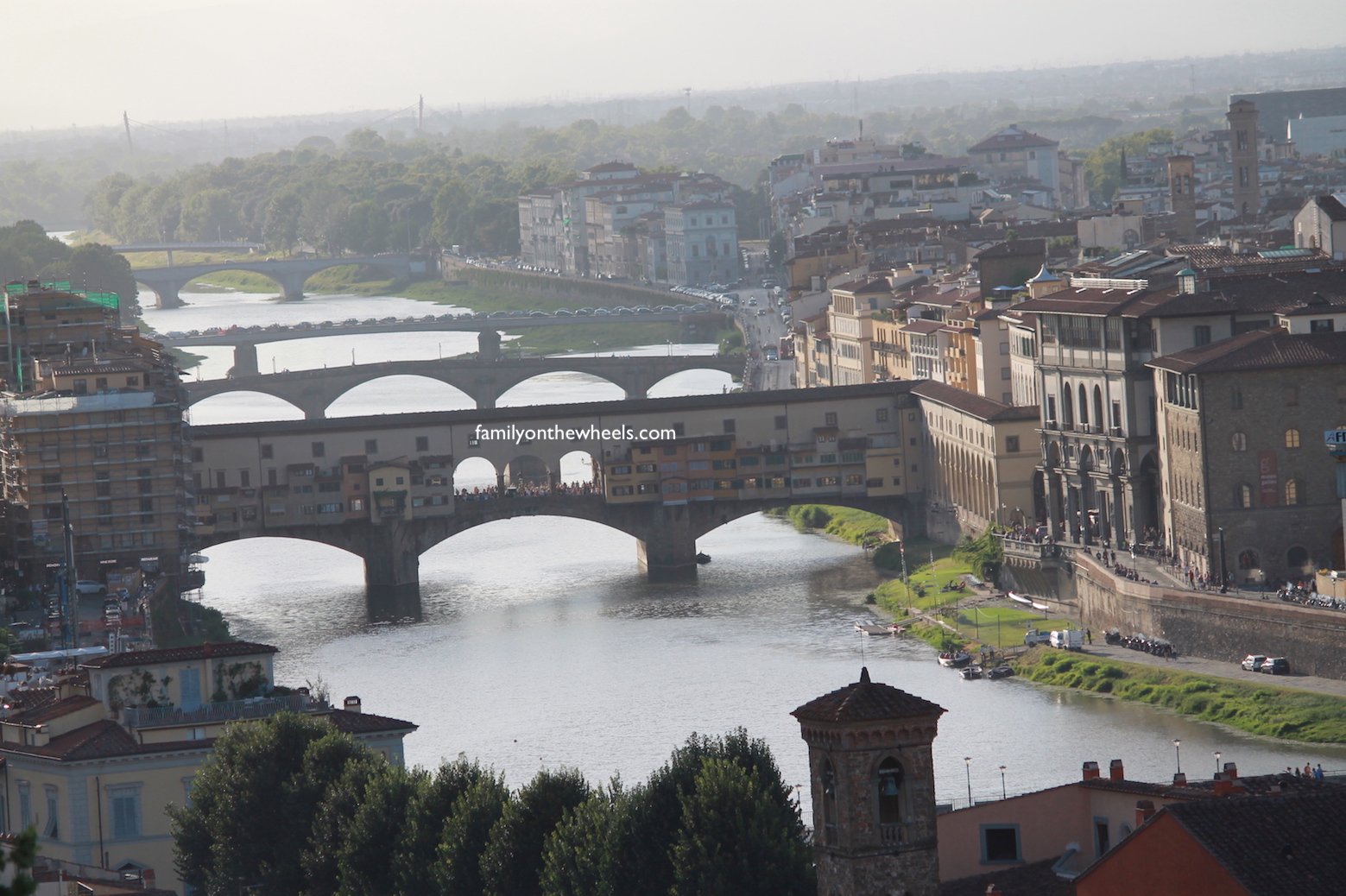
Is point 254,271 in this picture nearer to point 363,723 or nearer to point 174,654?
point 174,654

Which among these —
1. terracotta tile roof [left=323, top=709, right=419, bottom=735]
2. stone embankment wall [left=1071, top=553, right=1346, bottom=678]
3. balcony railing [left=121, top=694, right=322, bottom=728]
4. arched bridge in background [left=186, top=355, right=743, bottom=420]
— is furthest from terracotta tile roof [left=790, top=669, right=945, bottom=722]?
A: arched bridge in background [left=186, top=355, right=743, bottom=420]

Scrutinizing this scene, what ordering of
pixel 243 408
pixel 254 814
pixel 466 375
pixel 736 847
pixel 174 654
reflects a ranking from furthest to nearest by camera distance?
pixel 243 408, pixel 466 375, pixel 174 654, pixel 254 814, pixel 736 847

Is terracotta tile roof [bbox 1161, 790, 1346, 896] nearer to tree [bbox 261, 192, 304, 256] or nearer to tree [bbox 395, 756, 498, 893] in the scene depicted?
tree [bbox 395, 756, 498, 893]

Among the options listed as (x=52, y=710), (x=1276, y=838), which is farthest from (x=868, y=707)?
(x=52, y=710)

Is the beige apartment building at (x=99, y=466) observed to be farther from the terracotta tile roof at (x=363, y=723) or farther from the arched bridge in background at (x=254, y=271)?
the arched bridge in background at (x=254, y=271)

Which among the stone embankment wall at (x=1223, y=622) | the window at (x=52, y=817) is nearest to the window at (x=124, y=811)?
the window at (x=52, y=817)

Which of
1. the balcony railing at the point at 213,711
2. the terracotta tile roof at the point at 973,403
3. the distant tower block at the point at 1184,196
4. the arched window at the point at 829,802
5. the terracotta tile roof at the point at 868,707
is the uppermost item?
the distant tower block at the point at 1184,196

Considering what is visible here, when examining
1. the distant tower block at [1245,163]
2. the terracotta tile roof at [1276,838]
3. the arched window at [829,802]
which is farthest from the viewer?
the distant tower block at [1245,163]
